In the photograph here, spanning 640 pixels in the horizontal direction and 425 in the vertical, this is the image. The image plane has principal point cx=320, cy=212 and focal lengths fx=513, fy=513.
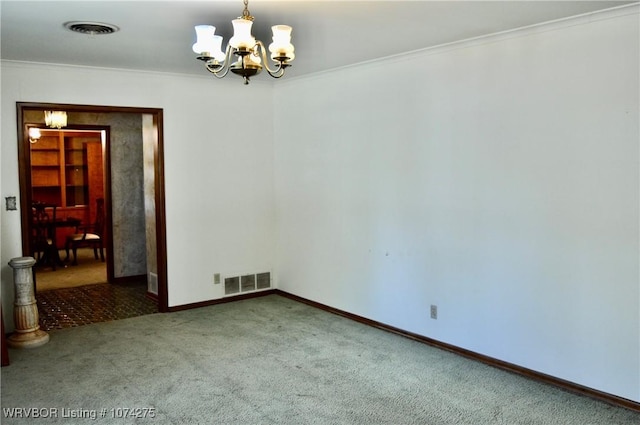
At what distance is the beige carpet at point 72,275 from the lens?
22.0ft

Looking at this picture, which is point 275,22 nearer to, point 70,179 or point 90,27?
point 90,27

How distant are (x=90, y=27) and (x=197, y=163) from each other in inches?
84.9

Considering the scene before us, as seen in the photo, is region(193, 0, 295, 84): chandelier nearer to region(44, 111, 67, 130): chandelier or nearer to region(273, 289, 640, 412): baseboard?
region(273, 289, 640, 412): baseboard

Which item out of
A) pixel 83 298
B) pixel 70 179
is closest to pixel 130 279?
pixel 83 298

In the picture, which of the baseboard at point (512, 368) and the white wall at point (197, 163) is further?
the white wall at point (197, 163)

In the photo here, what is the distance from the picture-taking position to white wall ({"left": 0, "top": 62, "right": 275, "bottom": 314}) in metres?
4.51

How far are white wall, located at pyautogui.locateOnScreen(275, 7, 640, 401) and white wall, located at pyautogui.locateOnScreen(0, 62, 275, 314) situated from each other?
85 cm

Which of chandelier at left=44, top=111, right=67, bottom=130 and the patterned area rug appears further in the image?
chandelier at left=44, top=111, right=67, bottom=130

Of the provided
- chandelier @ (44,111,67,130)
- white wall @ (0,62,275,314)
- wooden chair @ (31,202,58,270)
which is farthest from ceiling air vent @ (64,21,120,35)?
wooden chair @ (31,202,58,270)

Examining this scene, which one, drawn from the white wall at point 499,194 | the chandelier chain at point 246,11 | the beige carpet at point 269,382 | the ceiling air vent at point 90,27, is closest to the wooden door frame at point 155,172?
the beige carpet at point 269,382

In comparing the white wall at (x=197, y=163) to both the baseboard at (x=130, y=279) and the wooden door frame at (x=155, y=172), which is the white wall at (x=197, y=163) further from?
the baseboard at (x=130, y=279)

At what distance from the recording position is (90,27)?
333 centimetres

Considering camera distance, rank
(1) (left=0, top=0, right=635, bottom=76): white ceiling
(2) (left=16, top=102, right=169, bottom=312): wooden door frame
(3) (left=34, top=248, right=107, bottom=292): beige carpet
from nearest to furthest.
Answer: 1. (1) (left=0, top=0, right=635, bottom=76): white ceiling
2. (2) (left=16, top=102, right=169, bottom=312): wooden door frame
3. (3) (left=34, top=248, right=107, bottom=292): beige carpet

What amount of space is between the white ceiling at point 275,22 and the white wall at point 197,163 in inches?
19.4
